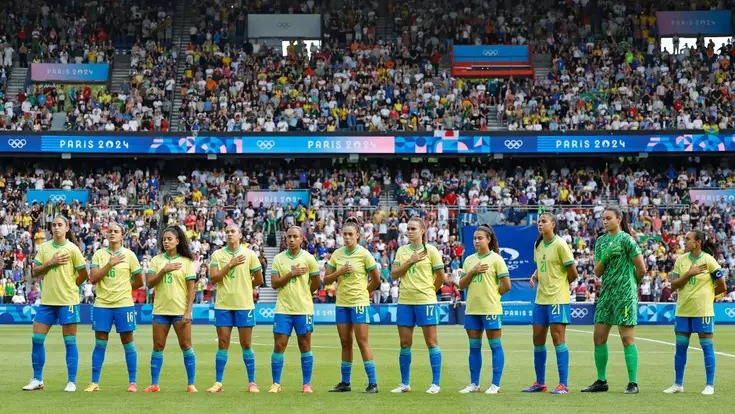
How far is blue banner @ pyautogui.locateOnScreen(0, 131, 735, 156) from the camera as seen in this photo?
49.2 m

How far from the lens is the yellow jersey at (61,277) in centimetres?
1554

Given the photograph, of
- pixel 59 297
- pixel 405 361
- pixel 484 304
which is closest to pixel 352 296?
pixel 405 361

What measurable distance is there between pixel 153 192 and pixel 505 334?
834 inches

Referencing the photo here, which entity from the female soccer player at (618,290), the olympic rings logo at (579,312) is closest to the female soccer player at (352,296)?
the female soccer player at (618,290)

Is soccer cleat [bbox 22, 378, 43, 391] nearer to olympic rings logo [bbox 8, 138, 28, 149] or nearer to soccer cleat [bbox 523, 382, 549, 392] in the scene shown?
soccer cleat [bbox 523, 382, 549, 392]

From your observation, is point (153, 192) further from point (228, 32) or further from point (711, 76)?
point (711, 76)

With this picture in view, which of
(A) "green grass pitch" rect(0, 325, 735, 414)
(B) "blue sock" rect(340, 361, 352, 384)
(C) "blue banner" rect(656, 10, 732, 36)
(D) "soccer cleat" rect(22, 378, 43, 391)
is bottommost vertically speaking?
(A) "green grass pitch" rect(0, 325, 735, 414)

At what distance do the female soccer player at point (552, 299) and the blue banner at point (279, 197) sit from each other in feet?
112

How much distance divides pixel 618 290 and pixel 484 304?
179 cm

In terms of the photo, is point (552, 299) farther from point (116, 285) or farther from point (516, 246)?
point (516, 246)

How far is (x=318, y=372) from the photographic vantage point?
19750mm

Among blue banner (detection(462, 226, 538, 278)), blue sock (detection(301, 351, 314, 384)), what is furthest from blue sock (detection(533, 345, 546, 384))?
blue banner (detection(462, 226, 538, 278))

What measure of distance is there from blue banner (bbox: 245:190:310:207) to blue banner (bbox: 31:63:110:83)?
983 cm

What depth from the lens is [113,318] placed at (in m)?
15.5
